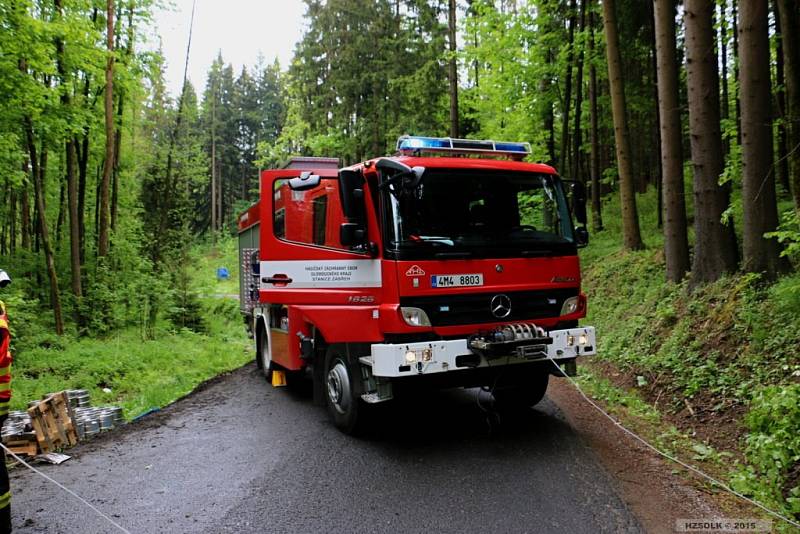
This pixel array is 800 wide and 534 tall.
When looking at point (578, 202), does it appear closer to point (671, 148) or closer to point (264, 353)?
point (671, 148)

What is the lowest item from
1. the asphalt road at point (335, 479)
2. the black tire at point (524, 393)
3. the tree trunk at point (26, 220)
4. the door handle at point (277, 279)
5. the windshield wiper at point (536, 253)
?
the asphalt road at point (335, 479)

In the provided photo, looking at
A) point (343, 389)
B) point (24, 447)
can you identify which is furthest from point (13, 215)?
point (343, 389)

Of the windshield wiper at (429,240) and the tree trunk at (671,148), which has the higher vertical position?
the tree trunk at (671,148)

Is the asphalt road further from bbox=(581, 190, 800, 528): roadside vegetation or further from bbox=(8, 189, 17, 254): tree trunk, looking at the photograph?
bbox=(8, 189, 17, 254): tree trunk

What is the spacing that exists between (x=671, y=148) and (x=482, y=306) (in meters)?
5.96

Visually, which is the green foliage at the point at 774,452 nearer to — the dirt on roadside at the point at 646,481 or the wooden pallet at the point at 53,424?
the dirt on roadside at the point at 646,481

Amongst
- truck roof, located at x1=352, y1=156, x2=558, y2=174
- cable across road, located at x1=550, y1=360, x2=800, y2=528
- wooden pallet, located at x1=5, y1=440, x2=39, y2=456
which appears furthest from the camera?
wooden pallet, located at x1=5, y1=440, x2=39, y2=456

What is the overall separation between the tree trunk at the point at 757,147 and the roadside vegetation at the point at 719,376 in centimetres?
39

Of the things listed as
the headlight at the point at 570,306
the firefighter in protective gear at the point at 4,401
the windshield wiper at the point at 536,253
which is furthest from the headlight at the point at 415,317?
the firefighter in protective gear at the point at 4,401

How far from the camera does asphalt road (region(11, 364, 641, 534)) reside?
3.89 m

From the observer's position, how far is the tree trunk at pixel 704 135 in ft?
25.5

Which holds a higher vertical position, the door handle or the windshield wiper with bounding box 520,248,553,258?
the windshield wiper with bounding box 520,248,553,258

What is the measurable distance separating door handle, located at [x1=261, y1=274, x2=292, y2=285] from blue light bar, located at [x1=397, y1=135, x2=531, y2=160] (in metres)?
2.19

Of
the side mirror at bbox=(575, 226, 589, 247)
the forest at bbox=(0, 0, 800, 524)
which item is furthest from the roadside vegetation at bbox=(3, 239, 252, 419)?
the side mirror at bbox=(575, 226, 589, 247)
